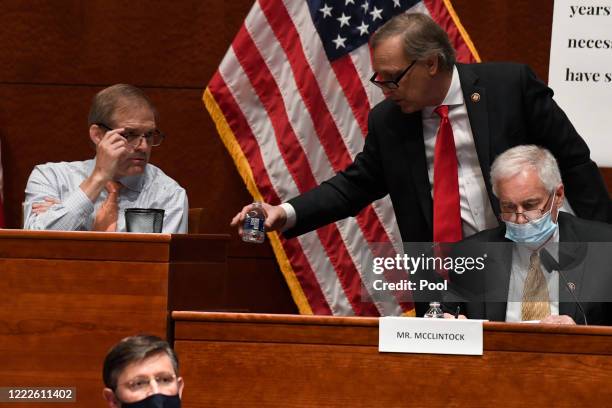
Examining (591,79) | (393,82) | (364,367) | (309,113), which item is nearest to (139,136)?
(393,82)

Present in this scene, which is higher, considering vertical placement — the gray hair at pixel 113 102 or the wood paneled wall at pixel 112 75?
the wood paneled wall at pixel 112 75

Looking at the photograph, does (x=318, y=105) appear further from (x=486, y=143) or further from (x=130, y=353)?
(x=130, y=353)

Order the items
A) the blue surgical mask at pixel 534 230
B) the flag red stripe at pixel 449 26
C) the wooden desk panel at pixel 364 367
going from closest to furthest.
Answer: the wooden desk panel at pixel 364 367 < the blue surgical mask at pixel 534 230 < the flag red stripe at pixel 449 26

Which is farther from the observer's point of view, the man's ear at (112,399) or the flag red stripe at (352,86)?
the flag red stripe at (352,86)

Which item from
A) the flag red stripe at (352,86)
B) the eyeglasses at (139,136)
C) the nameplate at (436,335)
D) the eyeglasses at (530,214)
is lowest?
the nameplate at (436,335)

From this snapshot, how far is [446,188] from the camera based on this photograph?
3504mm

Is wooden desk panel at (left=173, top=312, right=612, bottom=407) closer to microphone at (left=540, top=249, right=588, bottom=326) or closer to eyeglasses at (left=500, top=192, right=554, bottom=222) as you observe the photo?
microphone at (left=540, top=249, right=588, bottom=326)

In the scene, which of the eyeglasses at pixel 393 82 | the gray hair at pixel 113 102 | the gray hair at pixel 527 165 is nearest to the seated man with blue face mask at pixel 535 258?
the gray hair at pixel 527 165

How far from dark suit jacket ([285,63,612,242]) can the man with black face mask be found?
1.46 meters

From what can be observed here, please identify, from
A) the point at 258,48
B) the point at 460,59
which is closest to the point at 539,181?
the point at 460,59

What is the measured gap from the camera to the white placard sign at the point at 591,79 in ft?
15.0

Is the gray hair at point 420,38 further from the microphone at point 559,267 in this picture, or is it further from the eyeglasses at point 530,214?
the microphone at point 559,267

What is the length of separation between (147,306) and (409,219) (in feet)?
3.91

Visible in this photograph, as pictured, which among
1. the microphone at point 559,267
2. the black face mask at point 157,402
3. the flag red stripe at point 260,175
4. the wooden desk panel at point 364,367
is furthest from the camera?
the flag red stripe at point 260,175
